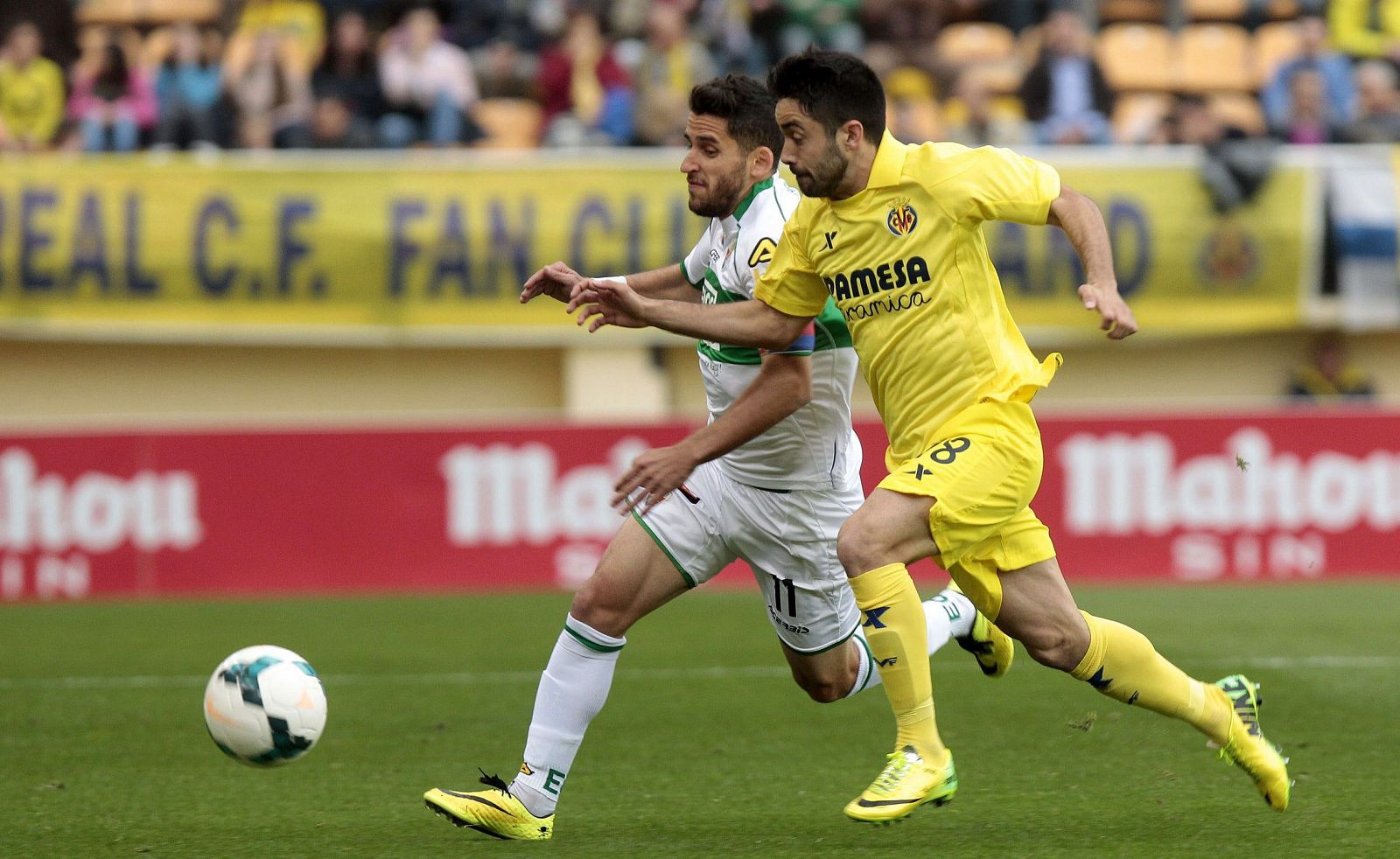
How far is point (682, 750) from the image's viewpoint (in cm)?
664

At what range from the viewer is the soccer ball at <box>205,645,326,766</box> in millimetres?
5199

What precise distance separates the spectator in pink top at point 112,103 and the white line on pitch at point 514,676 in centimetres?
740

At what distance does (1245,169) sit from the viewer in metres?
14.3

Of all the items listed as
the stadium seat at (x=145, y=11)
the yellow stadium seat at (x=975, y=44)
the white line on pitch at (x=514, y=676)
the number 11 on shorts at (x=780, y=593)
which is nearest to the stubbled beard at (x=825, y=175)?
the number 11 on shorts at (x=780, y=593)

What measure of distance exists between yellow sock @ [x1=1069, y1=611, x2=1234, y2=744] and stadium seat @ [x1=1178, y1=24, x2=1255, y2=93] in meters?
12.3

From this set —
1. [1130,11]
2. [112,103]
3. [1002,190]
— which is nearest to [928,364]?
[1002,190]

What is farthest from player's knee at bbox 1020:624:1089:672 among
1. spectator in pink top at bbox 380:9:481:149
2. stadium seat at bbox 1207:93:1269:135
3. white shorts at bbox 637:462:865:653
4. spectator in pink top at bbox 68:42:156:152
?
spectator in pink top at bbox 68:42:156:152

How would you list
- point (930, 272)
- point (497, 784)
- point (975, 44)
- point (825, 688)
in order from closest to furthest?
point (930, 272), point (497, 784), point (825, 688), point (975, 44)

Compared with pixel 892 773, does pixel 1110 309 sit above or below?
above

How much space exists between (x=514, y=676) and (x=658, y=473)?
394 cm

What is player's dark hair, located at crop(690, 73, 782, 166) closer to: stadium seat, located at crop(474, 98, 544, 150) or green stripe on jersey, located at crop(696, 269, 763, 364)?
green stripe on jersey, located at crop(696, 269, 763, 364)

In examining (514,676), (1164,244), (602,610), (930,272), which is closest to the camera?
(930,272)

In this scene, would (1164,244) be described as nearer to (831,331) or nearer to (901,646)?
(831,331)

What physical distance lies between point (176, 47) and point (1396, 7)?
11004mm
